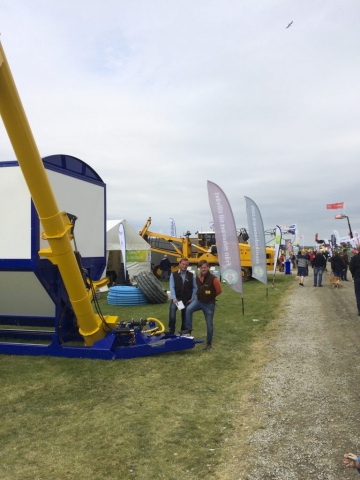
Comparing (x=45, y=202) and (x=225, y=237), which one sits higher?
(x=45, y=202)

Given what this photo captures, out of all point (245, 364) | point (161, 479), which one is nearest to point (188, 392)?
point (245, 364)

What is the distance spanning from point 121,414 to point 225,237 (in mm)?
6623

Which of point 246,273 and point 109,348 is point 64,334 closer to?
point 109,348

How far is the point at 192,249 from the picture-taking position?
2438 centimetres

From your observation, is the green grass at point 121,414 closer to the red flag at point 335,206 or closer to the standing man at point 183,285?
the standing man at point 183,285

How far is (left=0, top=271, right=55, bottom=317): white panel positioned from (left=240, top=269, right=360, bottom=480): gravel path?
4052 millimetres

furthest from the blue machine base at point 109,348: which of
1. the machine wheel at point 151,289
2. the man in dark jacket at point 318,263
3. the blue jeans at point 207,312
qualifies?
the man in dark jacket at point 318,263

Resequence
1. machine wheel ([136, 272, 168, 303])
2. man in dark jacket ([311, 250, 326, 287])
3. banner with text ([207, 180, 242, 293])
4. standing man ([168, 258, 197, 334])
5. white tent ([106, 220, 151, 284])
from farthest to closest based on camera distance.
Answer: white tent ([106, 220, 151, 284])
man in dark jacket ([311, 250, 326, 287])
machine wheel ([136, 272, 168, 303])
banner with text ([207, 180, 242, 293])
standing man ([168, 258, 197, 334])

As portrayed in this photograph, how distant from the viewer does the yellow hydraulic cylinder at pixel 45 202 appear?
4551 millimetres

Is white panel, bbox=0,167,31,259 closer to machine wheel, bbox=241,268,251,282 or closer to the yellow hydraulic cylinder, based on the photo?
the yellow hydraulic cylinder

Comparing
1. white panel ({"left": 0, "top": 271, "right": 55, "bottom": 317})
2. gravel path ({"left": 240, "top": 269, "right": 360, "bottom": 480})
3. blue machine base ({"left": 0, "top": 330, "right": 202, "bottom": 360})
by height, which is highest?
white panel ({"left": 0, "top": 271, "right": 55, "bottom": 317})

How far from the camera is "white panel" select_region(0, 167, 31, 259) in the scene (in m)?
6.30

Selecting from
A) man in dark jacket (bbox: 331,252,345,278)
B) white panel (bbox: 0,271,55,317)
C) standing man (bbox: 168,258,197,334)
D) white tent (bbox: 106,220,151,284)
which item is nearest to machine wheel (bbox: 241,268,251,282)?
man in dark jacket (bbox: 331,252,345,278)

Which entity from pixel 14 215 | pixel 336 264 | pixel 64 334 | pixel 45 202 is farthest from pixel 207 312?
pixel 336 264
